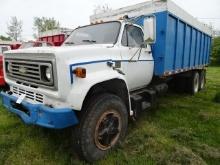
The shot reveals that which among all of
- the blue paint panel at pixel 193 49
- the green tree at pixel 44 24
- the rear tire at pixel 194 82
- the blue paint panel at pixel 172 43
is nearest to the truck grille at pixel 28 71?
the blue paint panel at pixel 172 43

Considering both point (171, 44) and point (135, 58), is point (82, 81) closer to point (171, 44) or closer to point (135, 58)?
point (135, 58)

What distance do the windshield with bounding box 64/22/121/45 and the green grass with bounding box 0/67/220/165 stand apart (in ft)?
5.88

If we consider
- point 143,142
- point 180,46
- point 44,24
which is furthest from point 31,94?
point 44,24

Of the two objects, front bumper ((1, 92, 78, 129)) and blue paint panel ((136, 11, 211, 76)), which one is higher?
blue paint panel ((136, 11, 211, 76))

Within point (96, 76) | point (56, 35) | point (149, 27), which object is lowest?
point (96, 76)

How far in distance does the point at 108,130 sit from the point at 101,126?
0.61 feet

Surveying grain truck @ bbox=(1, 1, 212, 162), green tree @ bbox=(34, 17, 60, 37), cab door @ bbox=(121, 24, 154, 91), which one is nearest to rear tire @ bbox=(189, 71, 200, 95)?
grain truck @ bbox=(1, 1, 212, 162)

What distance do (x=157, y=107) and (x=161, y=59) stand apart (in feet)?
5.66

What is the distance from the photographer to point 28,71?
3441mm

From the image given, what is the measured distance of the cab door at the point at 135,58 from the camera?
14.1 feet

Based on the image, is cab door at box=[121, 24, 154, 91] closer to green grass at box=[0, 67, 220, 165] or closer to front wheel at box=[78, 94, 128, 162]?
front wheel at box=[78, 94, 128, 162]

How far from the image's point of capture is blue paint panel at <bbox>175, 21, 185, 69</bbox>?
20.1ft

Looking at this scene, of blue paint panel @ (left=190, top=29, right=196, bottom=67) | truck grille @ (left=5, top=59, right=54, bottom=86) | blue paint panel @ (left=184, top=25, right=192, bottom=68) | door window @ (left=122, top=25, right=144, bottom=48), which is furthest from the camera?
blue paint panel @ (left=190, top=29, right=196, bottom=67)

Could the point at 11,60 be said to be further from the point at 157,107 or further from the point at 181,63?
the point at 181,63
